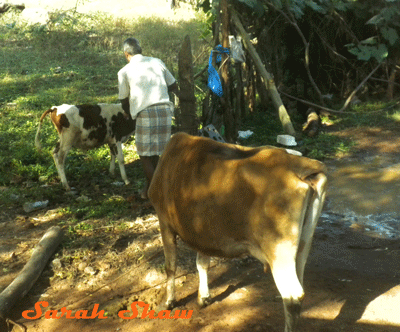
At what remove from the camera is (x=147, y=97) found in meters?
5.61

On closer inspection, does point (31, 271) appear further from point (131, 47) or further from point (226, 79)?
A: point (226, 79)

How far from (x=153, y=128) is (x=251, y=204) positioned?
9.77 feet

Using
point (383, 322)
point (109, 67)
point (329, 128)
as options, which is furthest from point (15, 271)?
point (109, 67)

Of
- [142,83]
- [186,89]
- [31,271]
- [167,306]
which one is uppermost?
[142,83]

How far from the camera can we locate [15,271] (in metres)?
4.64

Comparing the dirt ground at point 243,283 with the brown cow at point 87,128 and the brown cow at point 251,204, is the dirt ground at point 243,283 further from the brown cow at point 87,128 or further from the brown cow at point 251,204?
the brown cow at point 87,128

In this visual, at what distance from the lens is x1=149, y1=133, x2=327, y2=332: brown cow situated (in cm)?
284

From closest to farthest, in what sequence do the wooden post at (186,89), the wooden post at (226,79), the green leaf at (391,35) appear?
1. the wooden post at (186,89)
2. the wooden post at (226,79)
3. the green leaf at (391,35)

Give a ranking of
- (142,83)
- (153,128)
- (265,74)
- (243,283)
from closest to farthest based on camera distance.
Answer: (243,283)
(142,83)
(153,128)
(265,74)

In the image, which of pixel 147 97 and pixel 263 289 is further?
pixel 147 97

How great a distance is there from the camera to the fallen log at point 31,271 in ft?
12.9

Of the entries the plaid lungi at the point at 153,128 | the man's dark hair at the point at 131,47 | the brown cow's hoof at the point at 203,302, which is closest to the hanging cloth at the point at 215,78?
the plaid lungi at the point at 153,128

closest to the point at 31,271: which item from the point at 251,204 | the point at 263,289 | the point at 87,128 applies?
the point at 263,289

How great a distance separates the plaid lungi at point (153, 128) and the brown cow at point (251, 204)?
2.17m
